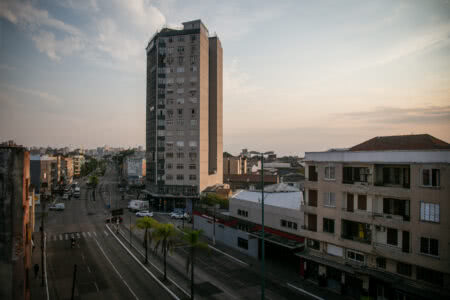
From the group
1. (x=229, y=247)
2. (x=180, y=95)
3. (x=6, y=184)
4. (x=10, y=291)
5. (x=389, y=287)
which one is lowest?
(x=229, y=247)

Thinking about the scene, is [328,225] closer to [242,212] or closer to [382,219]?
[382,219]

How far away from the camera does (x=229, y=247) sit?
43781 mm

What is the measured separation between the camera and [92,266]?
35094mm

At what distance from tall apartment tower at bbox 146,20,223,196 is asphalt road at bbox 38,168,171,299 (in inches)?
926

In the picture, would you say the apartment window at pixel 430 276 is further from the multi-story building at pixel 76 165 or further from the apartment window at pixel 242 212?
the multi-story building at pixel 76 165

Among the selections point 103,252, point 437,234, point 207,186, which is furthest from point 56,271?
point 207,186

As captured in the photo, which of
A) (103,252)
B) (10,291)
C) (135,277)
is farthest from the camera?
(103,252)

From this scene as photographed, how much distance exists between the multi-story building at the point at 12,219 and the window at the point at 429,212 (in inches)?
1100

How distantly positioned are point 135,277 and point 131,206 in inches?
1706

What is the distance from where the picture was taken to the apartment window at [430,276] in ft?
70.5

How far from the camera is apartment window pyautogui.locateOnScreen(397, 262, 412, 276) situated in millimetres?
23380

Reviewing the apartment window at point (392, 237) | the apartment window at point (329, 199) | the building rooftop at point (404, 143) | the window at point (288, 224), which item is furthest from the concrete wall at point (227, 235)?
the building rooftop at point (404, 143)

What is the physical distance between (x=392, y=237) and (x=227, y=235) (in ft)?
82.5

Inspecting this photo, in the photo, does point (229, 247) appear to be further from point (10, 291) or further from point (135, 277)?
point (10, 291)
